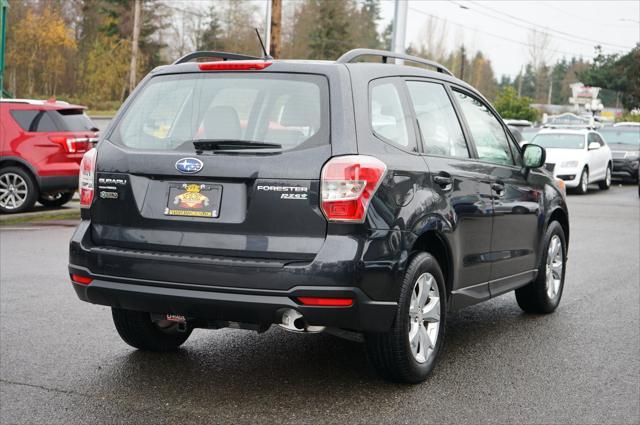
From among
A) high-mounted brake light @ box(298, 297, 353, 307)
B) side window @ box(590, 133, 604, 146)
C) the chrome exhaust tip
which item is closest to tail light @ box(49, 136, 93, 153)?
the chrome exhaust tip

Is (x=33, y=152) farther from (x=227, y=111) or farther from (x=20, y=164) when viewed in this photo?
(x=227, y=111)

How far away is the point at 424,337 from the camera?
5250 mm

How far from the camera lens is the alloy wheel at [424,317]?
510cm

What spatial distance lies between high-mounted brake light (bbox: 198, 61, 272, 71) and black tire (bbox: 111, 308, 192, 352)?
1552 mm

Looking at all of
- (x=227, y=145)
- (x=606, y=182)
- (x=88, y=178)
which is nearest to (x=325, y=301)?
(x=227, y=145)

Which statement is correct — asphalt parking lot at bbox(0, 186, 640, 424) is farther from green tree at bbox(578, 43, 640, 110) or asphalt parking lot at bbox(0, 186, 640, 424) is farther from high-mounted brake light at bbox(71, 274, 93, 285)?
green tree at bbox(578, 43, 640, 110)

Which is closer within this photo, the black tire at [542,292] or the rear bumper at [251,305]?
the rear bumper at [251,305]

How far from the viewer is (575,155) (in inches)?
911

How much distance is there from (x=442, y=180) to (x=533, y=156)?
177 centimetres

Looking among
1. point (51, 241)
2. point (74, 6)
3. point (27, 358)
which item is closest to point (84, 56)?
point (74, 6)

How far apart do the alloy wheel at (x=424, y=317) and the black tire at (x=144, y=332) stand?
1400 mm

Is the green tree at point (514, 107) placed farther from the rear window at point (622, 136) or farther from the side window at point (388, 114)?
the side window at point (388, 114)

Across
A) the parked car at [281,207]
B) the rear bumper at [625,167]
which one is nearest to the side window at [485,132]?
the parked car at [281,207]

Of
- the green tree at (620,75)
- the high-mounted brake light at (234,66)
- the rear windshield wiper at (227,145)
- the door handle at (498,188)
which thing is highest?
the green tree at (620,75)
